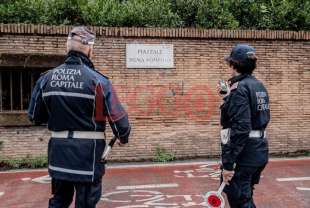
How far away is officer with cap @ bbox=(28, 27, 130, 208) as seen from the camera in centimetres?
377

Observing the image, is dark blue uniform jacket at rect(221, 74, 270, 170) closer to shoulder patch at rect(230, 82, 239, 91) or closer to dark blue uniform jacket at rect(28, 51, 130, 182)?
shoulder patch at rect(230, 82, 239, 91)

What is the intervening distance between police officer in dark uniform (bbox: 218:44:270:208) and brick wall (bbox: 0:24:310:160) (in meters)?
5.89

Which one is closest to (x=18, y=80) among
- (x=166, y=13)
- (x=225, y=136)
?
→ (x=166, y=13)

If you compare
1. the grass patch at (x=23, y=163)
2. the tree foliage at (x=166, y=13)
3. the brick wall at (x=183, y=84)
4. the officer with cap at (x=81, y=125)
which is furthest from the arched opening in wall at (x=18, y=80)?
the officer with cap at (x=81, y=125)

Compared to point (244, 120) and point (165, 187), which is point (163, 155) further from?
point (244, 120)

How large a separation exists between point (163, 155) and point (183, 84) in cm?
168

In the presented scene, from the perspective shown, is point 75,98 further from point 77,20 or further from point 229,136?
point 77,20

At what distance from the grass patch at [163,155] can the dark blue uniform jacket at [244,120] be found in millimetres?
5980

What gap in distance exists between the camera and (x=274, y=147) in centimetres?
1086

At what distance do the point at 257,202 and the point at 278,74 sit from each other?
192 inches

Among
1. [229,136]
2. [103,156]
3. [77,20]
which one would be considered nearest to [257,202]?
[229,136]

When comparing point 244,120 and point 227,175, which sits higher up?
point 244,120

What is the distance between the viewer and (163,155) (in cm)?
1039

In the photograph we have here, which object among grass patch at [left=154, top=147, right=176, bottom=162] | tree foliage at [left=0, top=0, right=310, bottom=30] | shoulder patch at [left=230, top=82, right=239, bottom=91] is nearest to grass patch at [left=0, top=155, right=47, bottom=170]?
grass patch at [left=154, top=147, right=176, bottom=162]
